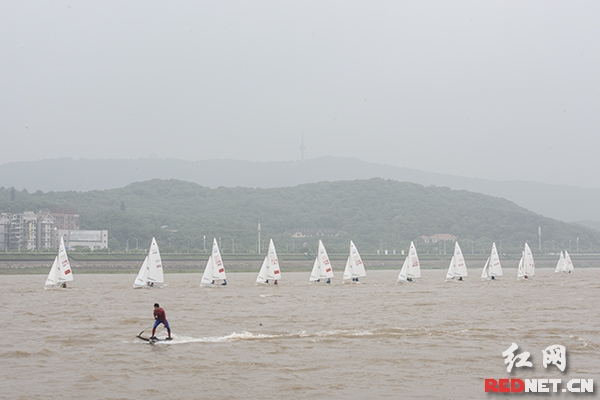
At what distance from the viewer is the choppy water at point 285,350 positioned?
1648 cm

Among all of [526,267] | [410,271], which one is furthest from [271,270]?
[526,267]

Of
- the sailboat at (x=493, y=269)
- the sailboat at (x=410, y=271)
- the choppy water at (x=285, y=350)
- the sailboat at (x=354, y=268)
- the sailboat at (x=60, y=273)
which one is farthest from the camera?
the sailboat at (x=493, y=269)

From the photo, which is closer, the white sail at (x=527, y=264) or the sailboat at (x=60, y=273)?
the sailboat at (x=60, y=273)

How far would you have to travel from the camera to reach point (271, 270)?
61156 mm

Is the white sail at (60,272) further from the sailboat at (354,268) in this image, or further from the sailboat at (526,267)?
the sailboat at (526,267)

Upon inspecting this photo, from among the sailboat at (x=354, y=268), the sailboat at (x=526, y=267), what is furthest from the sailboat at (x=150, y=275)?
the sailboat at (x=526, y=267)

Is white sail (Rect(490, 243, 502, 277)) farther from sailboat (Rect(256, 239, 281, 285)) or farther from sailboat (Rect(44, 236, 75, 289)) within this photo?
sailboat (Rect(44, 236, 75, 289))

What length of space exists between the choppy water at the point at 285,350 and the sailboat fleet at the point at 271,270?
56.6 ft

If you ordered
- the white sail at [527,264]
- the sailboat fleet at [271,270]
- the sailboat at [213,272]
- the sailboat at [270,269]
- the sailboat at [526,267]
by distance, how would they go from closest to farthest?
the sailboat fleet at [271,270] < the sailboat at [213,272] < the sailboat at [270,269] < the sailboat at [526,267] < the white sail at [527,264]

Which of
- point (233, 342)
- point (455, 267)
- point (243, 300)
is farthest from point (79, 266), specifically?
point (233, 342)

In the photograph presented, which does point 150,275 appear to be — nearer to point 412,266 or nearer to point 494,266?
point 412,266

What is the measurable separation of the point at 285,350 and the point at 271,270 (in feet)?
129

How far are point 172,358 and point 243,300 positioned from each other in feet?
76.4

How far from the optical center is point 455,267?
242 feet
